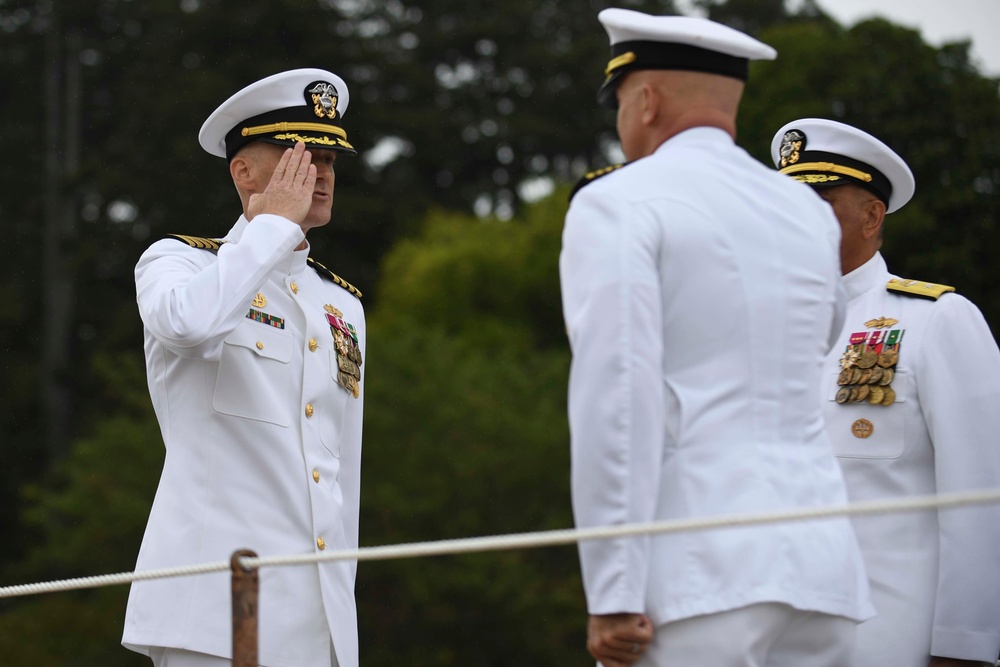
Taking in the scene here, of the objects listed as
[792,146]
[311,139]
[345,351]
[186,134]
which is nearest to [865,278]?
[792,146]

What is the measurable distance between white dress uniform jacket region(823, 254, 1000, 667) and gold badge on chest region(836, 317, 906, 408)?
0.05 feet

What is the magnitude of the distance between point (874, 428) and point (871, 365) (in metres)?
0.17

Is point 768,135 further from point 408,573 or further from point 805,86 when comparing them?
point 408,573

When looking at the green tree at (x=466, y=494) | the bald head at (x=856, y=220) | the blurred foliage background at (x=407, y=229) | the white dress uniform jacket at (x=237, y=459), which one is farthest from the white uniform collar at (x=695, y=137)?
the green tree at (x=466, y=494)

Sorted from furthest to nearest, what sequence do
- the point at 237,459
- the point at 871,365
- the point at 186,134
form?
the point at 186,134 < the point at 871,365 < the point at 237,459

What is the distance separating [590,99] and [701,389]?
19457 millimetres

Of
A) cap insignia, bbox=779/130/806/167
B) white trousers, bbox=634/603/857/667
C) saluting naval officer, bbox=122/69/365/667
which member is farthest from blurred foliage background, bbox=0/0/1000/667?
white trousers, bbox=634/603/857/667

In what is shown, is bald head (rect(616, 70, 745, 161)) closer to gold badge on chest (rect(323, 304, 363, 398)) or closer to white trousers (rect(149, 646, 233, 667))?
gold badge on chest (rect(323, 304, 363, 398))

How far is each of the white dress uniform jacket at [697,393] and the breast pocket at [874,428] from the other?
0.91 metres

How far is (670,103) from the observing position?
246cm

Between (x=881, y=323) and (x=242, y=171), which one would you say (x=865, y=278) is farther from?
(x=242, y=171)

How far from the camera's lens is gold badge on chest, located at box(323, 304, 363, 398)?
3.41m

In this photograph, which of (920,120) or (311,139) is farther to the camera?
(920,120)

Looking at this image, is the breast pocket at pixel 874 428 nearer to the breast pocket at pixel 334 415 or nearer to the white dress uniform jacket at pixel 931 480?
the white dress uniform jacket at pixel 931 480
